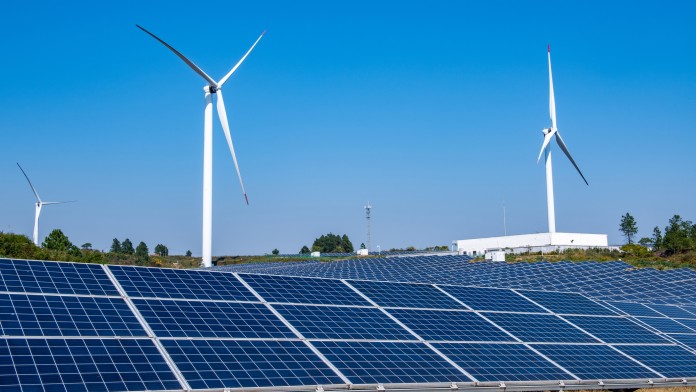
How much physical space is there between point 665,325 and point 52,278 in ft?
102

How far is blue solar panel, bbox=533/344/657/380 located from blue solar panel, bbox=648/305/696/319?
14247 millimetres

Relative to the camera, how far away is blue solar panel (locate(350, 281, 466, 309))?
33.3m

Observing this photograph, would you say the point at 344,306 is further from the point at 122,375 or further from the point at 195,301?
the point at 122,375

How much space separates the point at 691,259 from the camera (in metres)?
101

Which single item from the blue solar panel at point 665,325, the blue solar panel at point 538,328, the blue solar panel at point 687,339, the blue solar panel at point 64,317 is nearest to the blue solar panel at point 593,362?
the blue solar panel at point 538,328

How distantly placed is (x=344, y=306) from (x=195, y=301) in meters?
6.34

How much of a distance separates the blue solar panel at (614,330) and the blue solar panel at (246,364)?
16.5 m

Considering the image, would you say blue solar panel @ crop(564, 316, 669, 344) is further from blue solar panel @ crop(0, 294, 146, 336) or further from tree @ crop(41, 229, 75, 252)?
tree @ crop(41, 229, 75, 252)

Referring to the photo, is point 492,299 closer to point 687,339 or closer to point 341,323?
point 687,339

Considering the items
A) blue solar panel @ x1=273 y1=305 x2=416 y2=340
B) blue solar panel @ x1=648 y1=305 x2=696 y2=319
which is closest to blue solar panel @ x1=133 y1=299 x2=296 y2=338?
blue solar panel @ x1=273 y1=305 x2=416 y2=340

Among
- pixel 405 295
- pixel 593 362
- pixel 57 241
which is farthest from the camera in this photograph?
pixel 57 241

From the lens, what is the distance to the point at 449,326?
1235 inches

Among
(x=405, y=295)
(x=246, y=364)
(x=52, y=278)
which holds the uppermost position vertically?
(x=52, y=278)

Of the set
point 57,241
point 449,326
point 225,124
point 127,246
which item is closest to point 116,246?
point 127,246
